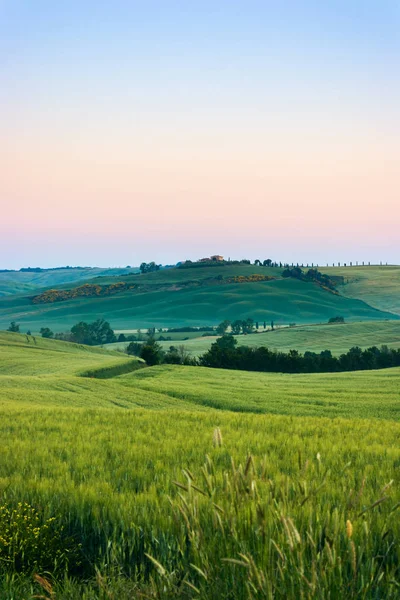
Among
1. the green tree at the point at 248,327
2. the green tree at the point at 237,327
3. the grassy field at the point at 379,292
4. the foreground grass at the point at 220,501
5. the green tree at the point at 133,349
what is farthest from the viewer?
the grassy field at the point at 379,292

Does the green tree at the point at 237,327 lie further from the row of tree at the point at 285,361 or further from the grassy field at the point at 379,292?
the row of tree at the point at 285,361

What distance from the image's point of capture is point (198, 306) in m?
172

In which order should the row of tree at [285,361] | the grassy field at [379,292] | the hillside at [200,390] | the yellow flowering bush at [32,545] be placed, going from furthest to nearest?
the grassy field at [379,292] → the row of tree at [285,361] → the hillside at [200,390] → the yellow flowering bush at [32,545]

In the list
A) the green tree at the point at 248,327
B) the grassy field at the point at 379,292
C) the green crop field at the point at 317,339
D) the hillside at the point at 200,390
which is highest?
the grassy field at the point at 379,292

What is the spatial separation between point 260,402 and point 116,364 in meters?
22.4

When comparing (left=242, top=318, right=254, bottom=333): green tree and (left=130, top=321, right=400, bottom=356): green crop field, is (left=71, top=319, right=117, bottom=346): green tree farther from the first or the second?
(left=242, top=318, right=254, bottom=333): green tree

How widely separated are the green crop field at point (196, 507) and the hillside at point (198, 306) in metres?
146

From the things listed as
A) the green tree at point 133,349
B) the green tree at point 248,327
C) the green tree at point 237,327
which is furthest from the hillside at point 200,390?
the green tree at point 237,327

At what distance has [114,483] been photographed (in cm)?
637

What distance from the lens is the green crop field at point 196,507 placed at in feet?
11.1

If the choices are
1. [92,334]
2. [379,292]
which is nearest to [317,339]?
[92,334]

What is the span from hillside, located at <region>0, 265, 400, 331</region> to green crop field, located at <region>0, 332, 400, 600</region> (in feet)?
480

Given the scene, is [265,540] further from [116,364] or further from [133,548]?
[116,364]

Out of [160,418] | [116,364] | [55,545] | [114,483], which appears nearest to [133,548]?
[55,545]
